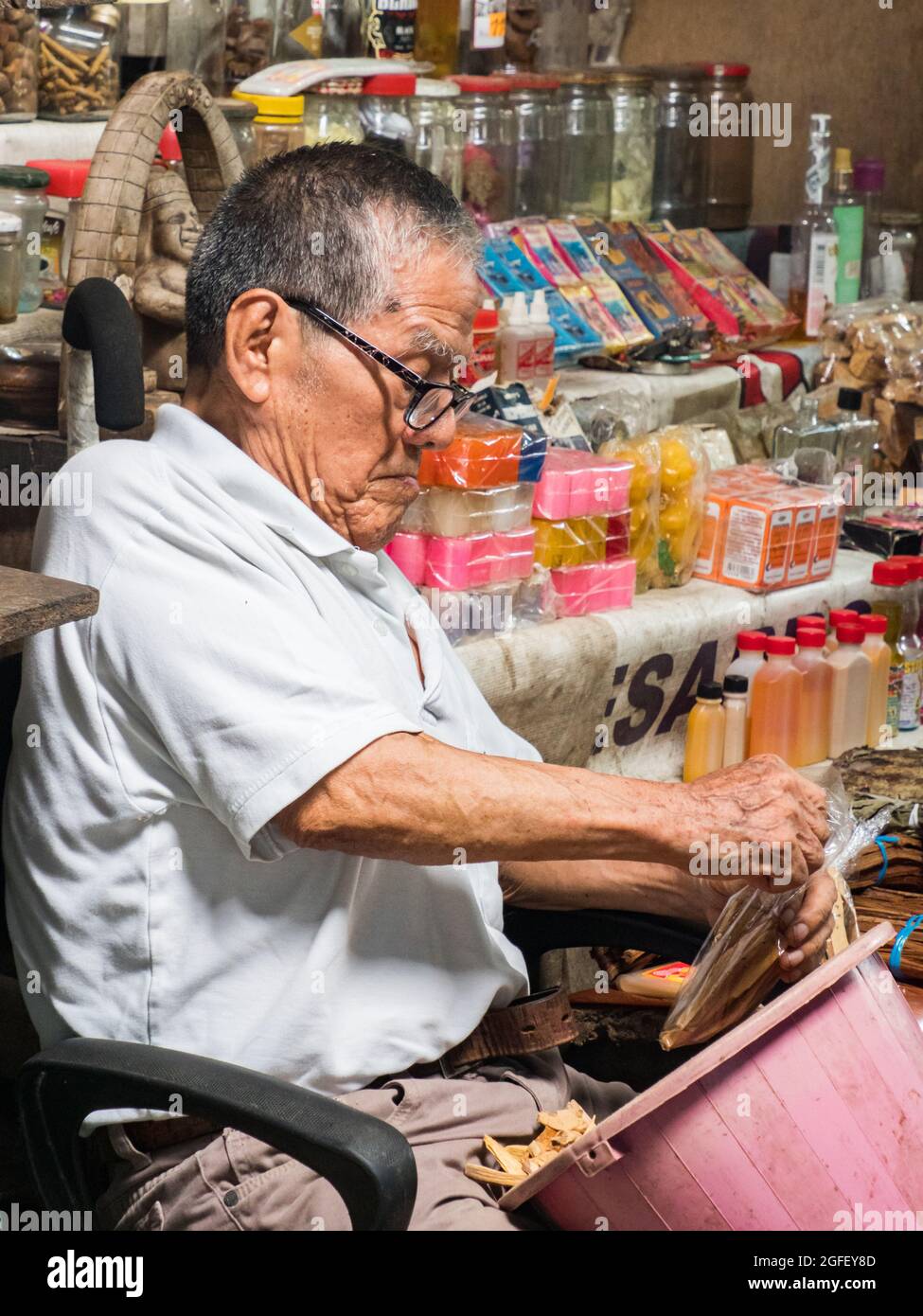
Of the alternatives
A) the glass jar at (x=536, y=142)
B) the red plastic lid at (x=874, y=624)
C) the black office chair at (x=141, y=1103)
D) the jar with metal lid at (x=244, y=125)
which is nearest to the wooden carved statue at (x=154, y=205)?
the black office chair at (x=141, y=1103)

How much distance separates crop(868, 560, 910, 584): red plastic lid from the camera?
2926 mm

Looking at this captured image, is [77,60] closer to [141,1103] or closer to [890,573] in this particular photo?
[890,573]

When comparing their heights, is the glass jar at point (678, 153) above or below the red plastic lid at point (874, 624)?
above

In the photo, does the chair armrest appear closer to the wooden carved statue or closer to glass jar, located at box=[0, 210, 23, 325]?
the wooden carved statue

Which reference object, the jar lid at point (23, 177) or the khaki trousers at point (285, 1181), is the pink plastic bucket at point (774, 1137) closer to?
the khaki trousers at point (285, 1181)

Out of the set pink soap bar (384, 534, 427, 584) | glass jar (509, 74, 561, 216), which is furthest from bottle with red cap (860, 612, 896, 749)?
glass jar (509, 74, 561, 216)

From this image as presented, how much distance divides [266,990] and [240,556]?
0.38m

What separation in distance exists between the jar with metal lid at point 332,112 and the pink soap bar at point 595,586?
0.95 m

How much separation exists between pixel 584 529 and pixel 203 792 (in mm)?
1430

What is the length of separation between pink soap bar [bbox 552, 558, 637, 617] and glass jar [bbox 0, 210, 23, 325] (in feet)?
3.07

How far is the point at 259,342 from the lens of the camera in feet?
4.83

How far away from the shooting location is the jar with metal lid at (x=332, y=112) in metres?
2.93

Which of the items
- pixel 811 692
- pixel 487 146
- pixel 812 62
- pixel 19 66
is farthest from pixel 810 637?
pixel 812 62

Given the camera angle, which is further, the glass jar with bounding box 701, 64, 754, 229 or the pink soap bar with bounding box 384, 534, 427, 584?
the glass jar with bounding box 701, 64, 754, 229
